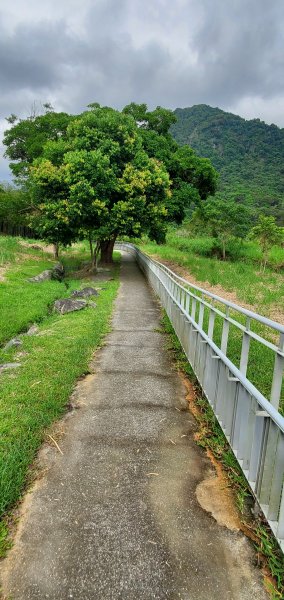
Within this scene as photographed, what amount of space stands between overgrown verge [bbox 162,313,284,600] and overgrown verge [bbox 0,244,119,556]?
1657 millimetres

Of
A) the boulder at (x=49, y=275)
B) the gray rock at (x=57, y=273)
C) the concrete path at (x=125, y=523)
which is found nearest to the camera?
the concrete path at (x=125, y=523)

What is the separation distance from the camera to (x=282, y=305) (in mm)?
10375

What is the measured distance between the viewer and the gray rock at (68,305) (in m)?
9.80

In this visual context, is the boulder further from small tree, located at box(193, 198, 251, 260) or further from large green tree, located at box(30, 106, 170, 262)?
small tree, located at box(193, 198, 251, 260)

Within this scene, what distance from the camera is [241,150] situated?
72.8 metres

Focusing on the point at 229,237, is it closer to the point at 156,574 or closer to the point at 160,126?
the point at 160,126

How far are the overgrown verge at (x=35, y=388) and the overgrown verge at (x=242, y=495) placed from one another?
1657mm

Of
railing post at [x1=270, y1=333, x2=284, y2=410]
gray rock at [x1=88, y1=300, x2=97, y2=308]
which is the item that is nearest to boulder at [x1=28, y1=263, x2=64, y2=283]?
gray rock at [x1=88, y1=300, x2=97, y2=308]

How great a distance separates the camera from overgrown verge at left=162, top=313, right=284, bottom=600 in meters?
2.25

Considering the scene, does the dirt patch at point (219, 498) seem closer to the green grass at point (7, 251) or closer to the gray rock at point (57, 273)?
the gray rock at point (57, 273)

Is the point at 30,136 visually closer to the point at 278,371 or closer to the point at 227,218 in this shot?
the point at 227,218

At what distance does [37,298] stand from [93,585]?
1034cm

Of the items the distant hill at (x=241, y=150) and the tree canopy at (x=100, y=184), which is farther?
the distant hill at (x=241, y=150)

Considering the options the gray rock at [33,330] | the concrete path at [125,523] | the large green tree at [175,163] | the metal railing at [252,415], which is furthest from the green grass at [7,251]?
the metal railing at [252,415]
